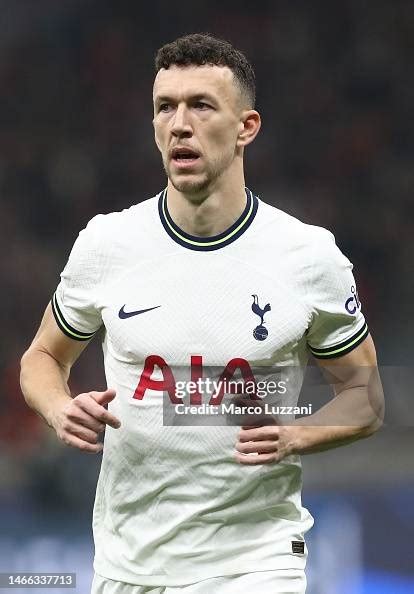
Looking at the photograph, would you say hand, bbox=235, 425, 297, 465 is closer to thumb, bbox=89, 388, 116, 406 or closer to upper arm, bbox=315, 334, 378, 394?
thumb, bbox=89, 388, 116, 406

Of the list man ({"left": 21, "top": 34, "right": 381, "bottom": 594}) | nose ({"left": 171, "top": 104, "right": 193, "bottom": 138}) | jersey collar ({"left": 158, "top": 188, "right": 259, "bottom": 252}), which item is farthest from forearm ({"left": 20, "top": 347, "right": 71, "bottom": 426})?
nose ({"left": 171, "top": 104, "right": 193, "bottom": 138})

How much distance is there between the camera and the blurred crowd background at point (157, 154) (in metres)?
7.66

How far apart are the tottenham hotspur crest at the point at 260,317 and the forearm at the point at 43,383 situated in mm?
552

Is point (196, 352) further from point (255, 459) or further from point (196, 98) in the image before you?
point (196, 98)

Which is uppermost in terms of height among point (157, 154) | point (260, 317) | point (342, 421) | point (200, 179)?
point (157, 154)

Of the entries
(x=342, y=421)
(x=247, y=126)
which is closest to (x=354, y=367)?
(x=342, y=421)

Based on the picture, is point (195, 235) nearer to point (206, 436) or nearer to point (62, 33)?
point (206, 436)

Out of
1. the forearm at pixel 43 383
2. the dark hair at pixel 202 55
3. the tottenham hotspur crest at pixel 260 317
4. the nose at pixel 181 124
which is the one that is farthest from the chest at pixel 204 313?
the dark hair at pixel 202 55

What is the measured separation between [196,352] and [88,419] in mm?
473

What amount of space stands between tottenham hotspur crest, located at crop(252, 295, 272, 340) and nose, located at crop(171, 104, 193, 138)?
19.4 inches

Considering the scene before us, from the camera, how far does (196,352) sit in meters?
3.50

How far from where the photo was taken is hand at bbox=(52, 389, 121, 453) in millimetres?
3107

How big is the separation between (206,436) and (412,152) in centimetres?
538

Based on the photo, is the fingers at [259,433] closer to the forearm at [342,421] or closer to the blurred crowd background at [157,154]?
the forearm at [342,421]
